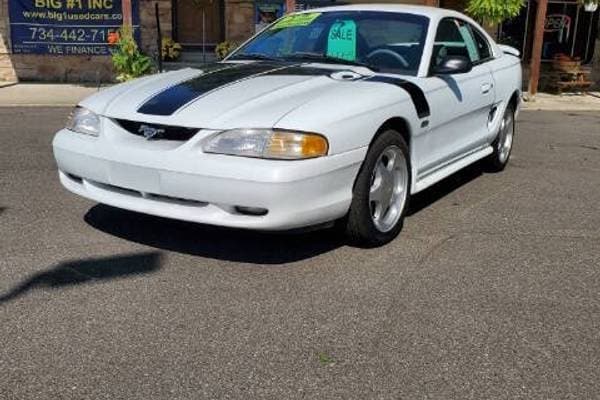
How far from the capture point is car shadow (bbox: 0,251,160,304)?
3.79 metres

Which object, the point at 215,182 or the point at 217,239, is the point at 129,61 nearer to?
the point at 217,239

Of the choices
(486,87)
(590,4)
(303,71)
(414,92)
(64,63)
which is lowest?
(64,63)

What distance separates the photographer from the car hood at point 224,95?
390 cm

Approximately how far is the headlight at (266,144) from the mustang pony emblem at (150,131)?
351 millimetres

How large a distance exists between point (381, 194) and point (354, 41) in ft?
4.31

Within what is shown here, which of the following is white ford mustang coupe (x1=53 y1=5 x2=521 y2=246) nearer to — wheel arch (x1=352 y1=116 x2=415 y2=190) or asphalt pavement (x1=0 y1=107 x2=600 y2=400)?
wheel arch (x1=352 y1=116 x2=415 y2=190)

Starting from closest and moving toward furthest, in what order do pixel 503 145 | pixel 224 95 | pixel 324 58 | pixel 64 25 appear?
pixel 224 95 → pixel 324 58 → pixel 503 145 → pixel 64 25

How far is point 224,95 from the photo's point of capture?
4.16 metres

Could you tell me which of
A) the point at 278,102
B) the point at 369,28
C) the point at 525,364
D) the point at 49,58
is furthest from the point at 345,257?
the point at 49,58

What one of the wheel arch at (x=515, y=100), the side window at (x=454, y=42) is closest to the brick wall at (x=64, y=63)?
the wheel arch at (x=515, y=100)

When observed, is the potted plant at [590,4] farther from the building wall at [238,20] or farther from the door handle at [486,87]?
the door handle at [486,87]

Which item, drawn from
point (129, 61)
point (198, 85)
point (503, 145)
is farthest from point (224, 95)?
point (129, 61)

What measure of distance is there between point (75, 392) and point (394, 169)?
8.26 ft

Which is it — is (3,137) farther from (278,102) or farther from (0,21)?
(0,21)
